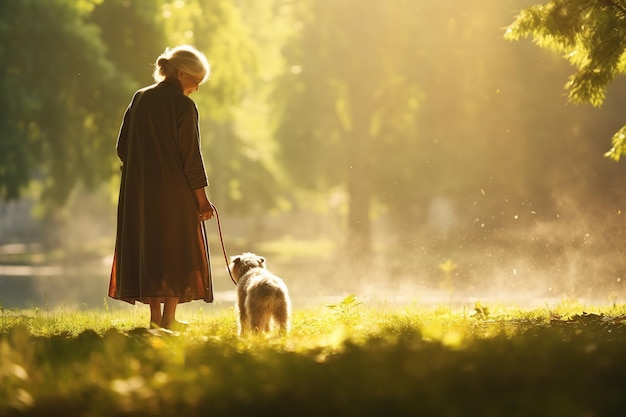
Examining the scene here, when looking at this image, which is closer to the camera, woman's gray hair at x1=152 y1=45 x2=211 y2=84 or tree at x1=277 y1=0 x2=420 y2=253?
woman's gray hair at x1=152 y1=45 x2=211 y2=84

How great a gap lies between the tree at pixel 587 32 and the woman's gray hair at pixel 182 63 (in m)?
3.65

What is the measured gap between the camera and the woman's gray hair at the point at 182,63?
27.8 feet

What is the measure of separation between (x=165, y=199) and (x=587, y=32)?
5010 millimetres

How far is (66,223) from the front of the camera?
2219 inches

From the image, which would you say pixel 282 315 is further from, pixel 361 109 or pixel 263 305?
pixel 361 109

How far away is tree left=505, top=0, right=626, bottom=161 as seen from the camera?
10320 millimetres

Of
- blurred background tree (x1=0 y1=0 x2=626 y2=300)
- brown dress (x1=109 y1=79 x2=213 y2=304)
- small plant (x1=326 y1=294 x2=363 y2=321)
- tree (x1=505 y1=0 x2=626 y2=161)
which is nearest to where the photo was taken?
brown dress (x1=109 y1=79 x2=213 y2=304)

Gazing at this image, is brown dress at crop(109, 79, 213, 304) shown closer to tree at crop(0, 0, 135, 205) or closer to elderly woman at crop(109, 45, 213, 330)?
elderly woman at crop(109, 45, 213, 330)

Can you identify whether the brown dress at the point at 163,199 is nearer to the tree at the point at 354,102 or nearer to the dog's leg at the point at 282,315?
the dog's leg at the point at 282,315

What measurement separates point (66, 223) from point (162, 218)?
49609mm

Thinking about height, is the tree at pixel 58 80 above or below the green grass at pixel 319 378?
above

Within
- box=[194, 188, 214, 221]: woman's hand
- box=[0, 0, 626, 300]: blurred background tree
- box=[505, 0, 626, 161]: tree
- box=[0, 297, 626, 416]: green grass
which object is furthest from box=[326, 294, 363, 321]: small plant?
box=[0, 0, 626, 300]: blurred background tree

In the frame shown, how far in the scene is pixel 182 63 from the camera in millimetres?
8469

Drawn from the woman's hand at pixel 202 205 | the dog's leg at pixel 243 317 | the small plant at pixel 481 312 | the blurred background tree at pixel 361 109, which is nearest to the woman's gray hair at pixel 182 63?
the woman's hand at pixel 202 205
